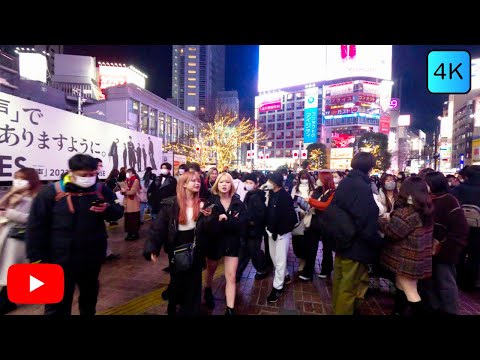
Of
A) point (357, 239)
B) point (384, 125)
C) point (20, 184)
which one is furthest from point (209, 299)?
point (384, 125)

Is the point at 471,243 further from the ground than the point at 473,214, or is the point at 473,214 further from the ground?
the point at 473,214

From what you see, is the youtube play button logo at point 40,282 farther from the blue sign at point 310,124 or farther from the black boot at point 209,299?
the blue sign at point 310,124

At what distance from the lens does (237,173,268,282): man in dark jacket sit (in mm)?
3941

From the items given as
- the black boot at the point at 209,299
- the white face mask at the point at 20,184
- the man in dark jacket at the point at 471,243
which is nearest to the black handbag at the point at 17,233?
the white face mask at the point at 20,184

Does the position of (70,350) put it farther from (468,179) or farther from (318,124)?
(318,124)

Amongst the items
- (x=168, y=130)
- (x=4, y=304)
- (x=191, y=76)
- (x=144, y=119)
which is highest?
(x=191, y=76)

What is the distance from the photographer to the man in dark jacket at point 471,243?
3.85 m

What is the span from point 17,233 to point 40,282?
2.84 ft

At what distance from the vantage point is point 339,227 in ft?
8.99

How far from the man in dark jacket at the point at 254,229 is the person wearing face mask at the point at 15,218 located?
2.87m

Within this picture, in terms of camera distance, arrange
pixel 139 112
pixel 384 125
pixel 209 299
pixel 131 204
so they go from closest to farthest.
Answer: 1. pixel 209 299
2. pixel 131 204
3. pixel 139 112
4. pixel 384 125

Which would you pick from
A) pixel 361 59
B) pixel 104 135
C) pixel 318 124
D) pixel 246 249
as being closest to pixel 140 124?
pixel 104 135

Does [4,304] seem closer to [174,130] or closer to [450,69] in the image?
[450,69]

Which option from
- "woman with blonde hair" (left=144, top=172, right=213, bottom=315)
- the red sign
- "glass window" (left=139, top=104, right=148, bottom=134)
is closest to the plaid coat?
"woman with blonde hair" (left=144, top=172, right=213, bottom=315)
